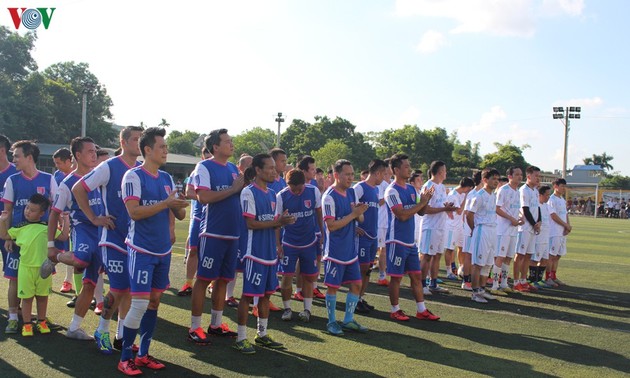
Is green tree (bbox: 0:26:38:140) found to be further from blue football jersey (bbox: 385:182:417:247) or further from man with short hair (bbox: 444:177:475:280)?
blue football jersey (bbox: 385:182:417:247)

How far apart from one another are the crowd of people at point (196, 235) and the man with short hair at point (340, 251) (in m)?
0.01

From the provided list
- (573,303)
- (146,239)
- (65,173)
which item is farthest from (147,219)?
(573,303)

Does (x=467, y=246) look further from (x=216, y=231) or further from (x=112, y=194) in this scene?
(x=112, y=194)

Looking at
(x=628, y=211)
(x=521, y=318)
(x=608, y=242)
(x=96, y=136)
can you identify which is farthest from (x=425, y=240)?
(x=96, y=136)

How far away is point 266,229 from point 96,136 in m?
61.4

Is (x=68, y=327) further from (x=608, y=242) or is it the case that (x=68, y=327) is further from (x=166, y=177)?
(x=608, y=242)

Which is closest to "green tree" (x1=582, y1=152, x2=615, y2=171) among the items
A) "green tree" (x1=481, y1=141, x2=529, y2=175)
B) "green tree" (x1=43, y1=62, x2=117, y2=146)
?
"green tree" (x1=481, y1=141, x2=529, y2=175)

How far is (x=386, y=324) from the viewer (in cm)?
746

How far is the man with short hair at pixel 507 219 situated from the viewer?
10023 millimetres

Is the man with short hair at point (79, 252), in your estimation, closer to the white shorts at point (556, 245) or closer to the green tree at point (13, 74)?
the white shorts at point (556, 245)

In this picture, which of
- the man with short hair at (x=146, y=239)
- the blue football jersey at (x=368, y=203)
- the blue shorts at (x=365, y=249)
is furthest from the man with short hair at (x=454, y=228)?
the man with short hair at (x=146, y=239)

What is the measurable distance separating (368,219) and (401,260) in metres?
0.89

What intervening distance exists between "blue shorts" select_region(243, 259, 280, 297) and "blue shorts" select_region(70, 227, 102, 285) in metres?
1.67

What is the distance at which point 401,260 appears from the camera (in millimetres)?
7590
